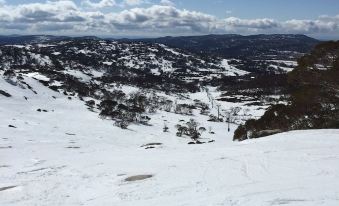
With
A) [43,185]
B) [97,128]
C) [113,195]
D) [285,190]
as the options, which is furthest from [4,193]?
[97,128]

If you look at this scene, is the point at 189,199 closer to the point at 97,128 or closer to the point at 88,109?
the point at 97,128

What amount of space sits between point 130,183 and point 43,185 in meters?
5.85

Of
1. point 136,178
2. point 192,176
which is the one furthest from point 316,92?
point 136,178

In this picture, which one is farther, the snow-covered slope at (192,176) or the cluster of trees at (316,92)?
the cluster of trees at (316,92)

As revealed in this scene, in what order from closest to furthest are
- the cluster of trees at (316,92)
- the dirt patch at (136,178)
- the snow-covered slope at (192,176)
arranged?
1. the snow-covered slope at (192,176)
2. the dirt patch at (136,178)
3. the cluster of trees at (316,92)

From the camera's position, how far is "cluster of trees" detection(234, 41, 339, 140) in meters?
48.7

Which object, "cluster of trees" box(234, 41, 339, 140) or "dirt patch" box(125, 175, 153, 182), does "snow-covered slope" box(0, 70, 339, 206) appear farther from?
"cluster of trees" box(234, 41, 339, 140)

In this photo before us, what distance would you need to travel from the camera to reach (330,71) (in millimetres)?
47969

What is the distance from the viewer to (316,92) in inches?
2024

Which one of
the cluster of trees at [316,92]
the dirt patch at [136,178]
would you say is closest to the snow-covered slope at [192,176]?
the dirt patch at [136,178]

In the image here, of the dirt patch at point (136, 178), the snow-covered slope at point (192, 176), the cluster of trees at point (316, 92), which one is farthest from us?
the cluster of trees at point (316, 92)

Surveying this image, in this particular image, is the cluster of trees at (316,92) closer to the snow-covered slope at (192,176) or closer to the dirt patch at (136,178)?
the snow-covered slope at (192,176)

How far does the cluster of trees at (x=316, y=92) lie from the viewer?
4869cm

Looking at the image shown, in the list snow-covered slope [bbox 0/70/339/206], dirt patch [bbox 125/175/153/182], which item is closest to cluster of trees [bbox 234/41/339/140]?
snow-covered slope [bbox 0/70/339/206]
